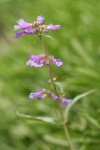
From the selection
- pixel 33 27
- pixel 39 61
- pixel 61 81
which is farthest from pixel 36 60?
pixel 61 81

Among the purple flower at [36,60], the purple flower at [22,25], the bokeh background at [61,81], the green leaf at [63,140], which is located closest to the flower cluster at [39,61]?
the purple flower at [36,60]

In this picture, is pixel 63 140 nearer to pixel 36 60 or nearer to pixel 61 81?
pixel 61 81

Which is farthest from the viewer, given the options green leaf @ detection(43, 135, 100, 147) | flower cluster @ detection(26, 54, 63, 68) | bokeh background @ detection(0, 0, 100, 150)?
bokeh background @ detection(0, 0, 100, 150)

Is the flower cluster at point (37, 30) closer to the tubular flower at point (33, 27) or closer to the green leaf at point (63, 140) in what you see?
the tubular flower at point (33, 27)

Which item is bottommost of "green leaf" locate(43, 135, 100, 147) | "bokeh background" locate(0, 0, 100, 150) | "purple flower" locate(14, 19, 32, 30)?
"purple flower" locate(14, 19, 32, 30)

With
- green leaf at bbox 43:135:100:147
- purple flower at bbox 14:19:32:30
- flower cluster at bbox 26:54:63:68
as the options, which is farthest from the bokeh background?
purple flower at bbox 14:19:32:30

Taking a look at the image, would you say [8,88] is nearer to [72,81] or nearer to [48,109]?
[48,109]

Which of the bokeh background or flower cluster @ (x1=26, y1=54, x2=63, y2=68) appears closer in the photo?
flower cluster @ (x1=26, y1=54, x2=63, y2=68)

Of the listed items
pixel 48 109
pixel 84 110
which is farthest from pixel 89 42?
pixel 84 110

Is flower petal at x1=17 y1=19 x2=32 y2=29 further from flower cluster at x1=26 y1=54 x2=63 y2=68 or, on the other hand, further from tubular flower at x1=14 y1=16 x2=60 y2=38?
flower cluster at x1=26 y1=54 x2=63 y2=68
